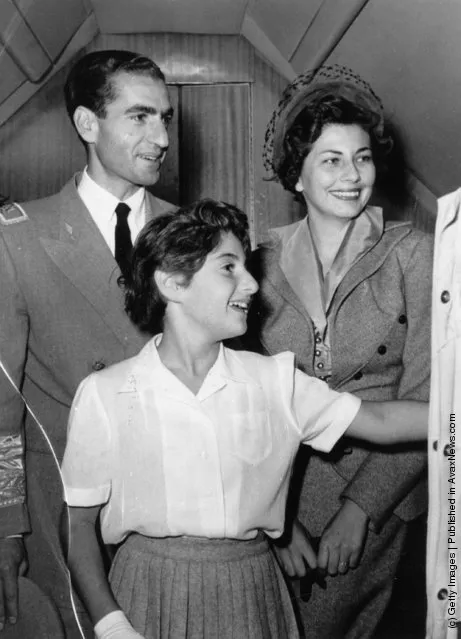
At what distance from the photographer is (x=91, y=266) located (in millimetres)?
1613

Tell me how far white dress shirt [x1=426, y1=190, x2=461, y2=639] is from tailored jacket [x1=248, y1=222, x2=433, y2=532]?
262 millimetres

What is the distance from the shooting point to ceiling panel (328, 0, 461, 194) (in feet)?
6.55

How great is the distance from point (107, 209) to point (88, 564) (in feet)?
2.53

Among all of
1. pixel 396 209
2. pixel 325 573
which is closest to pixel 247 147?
pixel 396 209

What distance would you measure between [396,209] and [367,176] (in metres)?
0.85

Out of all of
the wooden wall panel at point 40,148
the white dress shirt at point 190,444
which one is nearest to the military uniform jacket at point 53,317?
the white dress shirt at point 190,444

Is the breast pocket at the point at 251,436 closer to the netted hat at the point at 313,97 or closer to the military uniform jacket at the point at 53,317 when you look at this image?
the military uniform jacket at the point at 53,317

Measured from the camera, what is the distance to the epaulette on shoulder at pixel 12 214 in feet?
5.38

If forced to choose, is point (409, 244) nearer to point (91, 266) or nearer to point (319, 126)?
point (319, 126)

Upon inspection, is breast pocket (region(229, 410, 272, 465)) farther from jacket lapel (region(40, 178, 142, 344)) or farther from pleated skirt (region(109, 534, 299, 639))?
jacket lapel (region(40, 178, 142, 344))

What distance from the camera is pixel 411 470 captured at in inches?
63.6

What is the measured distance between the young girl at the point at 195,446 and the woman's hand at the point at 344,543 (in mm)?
247

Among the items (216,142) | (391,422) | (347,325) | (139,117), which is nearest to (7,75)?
A: (139,117)

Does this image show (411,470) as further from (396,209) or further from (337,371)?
(396,209)
